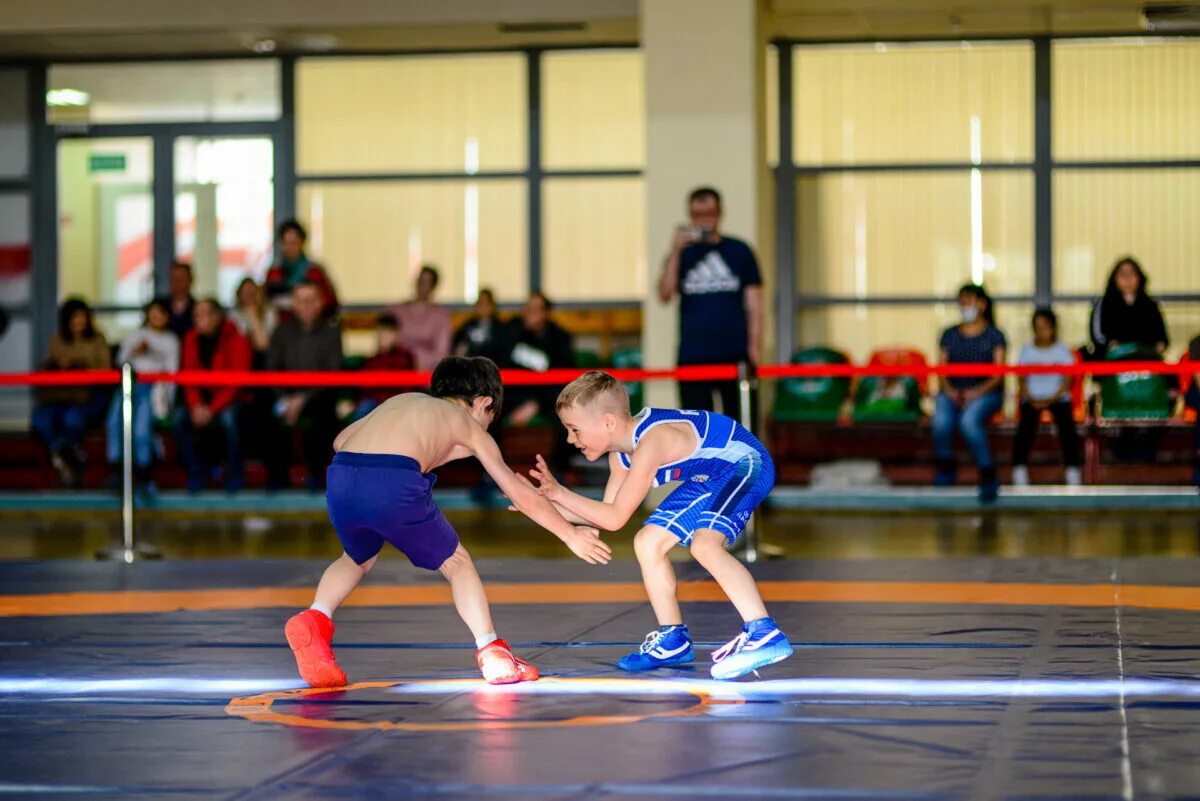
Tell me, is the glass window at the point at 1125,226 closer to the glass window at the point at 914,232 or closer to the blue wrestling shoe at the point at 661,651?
the glass window at the point at 914,232

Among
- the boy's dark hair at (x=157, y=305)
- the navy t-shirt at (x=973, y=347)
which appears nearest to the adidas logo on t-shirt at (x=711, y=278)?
the navy t-shirt at (x=973, y=347)

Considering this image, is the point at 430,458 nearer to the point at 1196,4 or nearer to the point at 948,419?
the point at 948,419

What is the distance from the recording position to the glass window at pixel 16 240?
1612cm

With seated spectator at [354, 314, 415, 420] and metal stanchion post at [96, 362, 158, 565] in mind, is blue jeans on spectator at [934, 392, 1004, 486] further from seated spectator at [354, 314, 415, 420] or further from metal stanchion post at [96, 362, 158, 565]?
metal stanchion post at [96, 362, 158, 565]

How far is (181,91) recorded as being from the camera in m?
15.9

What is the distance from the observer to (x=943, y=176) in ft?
50.9

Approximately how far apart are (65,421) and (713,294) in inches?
203

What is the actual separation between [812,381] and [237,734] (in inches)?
405

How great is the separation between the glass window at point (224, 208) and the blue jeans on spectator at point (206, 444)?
3.59 meters

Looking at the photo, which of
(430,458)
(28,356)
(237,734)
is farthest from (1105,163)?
(237,734)

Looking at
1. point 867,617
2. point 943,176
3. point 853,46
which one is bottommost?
point 867,617

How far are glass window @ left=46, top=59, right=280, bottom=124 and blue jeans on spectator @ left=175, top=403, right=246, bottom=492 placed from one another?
13.9 ft

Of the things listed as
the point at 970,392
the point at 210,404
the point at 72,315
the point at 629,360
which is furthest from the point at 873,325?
the point at 72,315

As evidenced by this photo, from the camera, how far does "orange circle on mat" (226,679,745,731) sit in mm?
4527
